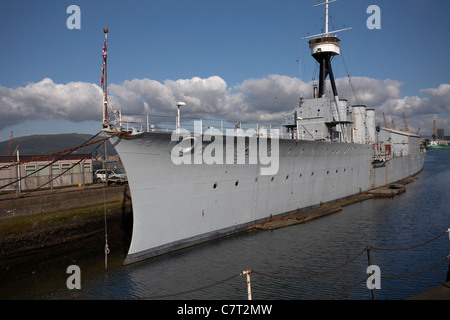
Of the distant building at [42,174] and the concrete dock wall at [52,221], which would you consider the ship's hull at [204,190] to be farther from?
the distant building at [42,174]

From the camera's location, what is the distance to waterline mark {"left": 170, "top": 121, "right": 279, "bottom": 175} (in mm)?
12602

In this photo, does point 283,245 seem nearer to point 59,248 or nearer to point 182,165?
point 182,165

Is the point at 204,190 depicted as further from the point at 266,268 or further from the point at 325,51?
the point at 325,51

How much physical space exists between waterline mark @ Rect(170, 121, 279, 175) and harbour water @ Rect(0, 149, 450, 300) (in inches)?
149

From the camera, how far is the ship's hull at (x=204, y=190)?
38.7 feet

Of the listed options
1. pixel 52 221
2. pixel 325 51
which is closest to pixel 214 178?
pixel 52 221

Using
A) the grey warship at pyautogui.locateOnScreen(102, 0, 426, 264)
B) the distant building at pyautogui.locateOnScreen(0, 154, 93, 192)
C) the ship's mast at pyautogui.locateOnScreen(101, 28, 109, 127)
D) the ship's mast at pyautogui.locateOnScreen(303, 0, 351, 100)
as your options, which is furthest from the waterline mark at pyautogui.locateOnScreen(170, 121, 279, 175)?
the ship's mast at pyautogui.locateOnScreen(303, 0, 351, 100)

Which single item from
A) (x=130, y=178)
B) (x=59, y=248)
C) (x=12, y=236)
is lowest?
(x=59, y=248)

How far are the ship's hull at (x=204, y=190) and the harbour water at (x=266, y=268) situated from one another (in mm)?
798

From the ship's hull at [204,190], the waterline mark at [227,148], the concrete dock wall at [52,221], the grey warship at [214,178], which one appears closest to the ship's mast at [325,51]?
the grey warship at [214,178]

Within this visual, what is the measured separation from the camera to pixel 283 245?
1456cm

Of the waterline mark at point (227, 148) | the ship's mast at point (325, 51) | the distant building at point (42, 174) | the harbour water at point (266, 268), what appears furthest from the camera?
the ship's mast at point (325, 51)
